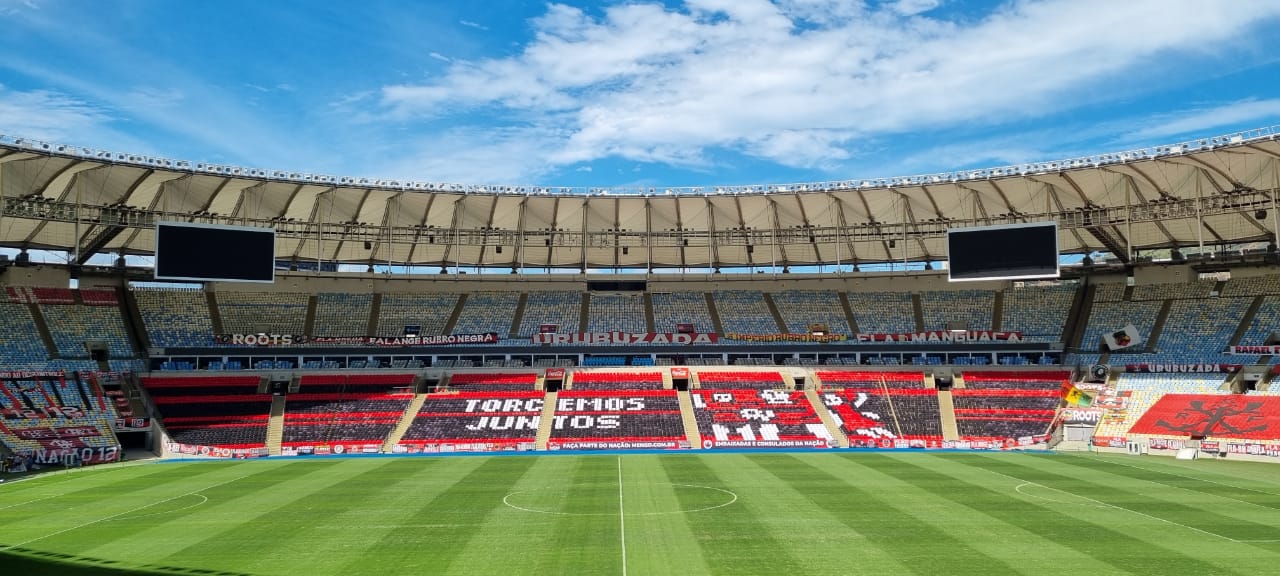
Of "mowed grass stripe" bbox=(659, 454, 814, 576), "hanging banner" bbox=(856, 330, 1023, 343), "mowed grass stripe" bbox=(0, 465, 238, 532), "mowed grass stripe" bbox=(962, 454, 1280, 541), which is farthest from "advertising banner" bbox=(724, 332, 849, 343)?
"mowed grass stripe" bbox=(0, 465, 238, 532)

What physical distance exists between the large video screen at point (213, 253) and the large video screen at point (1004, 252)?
39.9 m

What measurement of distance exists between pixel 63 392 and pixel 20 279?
11416mm

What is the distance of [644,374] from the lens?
57750 millimetres

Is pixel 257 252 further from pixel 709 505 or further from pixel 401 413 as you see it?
pixel 709 505

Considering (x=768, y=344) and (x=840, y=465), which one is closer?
(x=840, y=465)

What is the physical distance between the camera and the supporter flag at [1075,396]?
5081cm

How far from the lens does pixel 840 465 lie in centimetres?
3906

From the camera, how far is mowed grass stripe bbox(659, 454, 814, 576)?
2028 cm

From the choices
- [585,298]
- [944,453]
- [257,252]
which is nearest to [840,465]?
[944,453]

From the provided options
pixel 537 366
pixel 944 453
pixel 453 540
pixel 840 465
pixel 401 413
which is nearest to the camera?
pixel 453 540

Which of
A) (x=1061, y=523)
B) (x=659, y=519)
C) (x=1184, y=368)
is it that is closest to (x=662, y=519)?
(x=659, y=519)

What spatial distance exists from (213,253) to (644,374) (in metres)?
27.2

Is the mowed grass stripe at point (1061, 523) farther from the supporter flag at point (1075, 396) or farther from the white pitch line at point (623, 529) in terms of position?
the supporter flag at point (1075, 396)

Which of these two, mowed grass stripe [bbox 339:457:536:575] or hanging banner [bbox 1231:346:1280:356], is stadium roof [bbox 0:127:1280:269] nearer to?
hanging banner [bbox 1231:346:1280:356]
